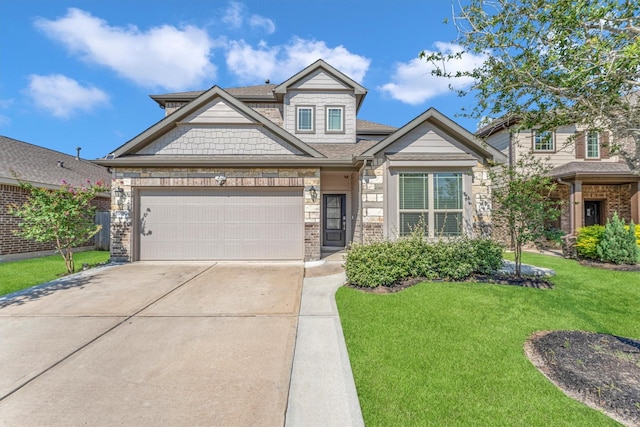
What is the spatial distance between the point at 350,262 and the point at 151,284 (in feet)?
15.2

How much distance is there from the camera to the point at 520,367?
323cm

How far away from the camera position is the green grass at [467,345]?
2518 millimetres

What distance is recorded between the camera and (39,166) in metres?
12.9

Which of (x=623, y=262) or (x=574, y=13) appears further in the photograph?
(x=623, y=262)

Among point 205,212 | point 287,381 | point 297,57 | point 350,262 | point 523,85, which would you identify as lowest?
point 287,381

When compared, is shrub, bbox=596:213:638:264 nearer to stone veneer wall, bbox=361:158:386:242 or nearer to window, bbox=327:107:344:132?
stone veneer wall, bbox=361:158:386:242

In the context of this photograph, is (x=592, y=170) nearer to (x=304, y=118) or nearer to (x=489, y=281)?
(x=489, y=281)

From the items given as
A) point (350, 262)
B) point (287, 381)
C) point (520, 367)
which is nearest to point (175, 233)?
point (350, 262)

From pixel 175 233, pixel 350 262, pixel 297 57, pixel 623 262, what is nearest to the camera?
pixel 350 262

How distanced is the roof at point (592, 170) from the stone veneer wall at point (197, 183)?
10947 mm

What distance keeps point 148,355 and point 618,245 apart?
12.4 m

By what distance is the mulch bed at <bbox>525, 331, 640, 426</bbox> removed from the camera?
8.57 feet

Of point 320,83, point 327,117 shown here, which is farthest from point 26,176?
point 320,83

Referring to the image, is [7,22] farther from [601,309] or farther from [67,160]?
[601,309]
